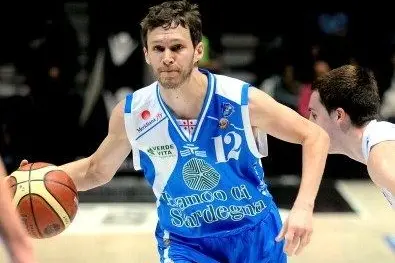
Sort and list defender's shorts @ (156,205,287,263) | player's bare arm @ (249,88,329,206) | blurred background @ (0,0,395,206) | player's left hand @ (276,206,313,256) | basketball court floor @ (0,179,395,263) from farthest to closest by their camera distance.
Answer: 1. blurred background @ (0,0,395,206)
2. basketball court floor @ (0,179,395,263)
3. defender's shorts @ (156,205,287,263)
4. player's bare arm @ (249,88,329,206)
5. player's left hand @ (276,206,313,256)

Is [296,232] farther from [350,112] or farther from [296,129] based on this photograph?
[350,112]

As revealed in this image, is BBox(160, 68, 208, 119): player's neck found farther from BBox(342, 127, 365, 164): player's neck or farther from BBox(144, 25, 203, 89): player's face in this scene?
BBox(342, 127, 365, 164): player's neck

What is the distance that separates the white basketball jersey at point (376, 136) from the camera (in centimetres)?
376

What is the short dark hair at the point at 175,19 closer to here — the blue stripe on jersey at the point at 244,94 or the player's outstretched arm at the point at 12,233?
the blue stripe on jersey at the point at 244,94

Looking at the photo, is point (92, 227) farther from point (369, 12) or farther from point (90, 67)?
point (369, 12)

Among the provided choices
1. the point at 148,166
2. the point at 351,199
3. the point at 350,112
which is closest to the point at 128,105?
the point at 148,166

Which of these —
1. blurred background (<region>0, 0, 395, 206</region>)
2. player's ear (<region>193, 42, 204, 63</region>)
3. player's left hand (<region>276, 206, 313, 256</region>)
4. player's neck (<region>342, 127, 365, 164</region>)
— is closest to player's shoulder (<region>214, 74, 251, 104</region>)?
player's ear (<region>193, 42, 204, 63</region>)

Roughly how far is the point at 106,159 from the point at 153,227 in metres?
3.70

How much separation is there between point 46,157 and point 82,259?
3.34 meters

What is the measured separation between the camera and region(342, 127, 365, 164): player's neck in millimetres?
3943

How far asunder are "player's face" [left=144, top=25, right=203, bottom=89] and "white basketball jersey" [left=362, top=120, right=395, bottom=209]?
90cm

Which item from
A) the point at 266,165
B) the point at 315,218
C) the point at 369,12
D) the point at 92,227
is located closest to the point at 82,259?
the point at 92,227

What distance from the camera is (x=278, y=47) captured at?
10102 millimetres

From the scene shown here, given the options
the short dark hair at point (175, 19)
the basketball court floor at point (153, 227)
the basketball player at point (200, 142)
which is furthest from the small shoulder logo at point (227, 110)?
the basketball court floor at point (153, 227)
